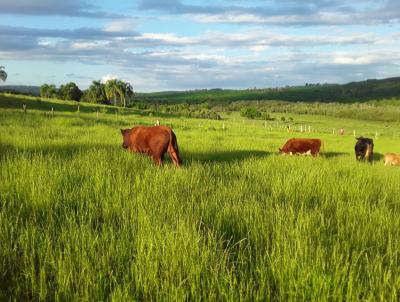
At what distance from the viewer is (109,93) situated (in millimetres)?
88812

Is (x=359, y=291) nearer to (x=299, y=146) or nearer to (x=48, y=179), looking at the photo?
(x=48, y=179)

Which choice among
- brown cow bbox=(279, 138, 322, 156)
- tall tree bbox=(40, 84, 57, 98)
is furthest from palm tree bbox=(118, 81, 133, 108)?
brown cow bbox=(279, 138, 322, 156)

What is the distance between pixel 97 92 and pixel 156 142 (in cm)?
8220

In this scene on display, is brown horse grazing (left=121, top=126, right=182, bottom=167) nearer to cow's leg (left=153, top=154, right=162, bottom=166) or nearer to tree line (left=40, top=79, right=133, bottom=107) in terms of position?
cow's leg (left=153, top=154, right=162, bottom=166)

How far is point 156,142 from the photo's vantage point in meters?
10.9

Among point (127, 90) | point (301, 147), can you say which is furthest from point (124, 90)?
point (301, 147)

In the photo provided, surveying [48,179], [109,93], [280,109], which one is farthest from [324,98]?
[48,179]

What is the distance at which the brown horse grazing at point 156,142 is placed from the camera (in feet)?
35.3

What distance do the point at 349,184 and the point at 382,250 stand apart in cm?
416

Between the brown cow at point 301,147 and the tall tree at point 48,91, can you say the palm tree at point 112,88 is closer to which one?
the tall tree at point 48,91

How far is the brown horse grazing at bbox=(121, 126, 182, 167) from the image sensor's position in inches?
424

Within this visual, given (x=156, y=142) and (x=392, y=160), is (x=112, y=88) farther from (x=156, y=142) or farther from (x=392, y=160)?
(x=156, y=142)

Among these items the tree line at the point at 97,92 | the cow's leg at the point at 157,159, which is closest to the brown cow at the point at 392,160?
the cow's leg at the point at 157,159

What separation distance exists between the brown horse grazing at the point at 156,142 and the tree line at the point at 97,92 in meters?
77.2
